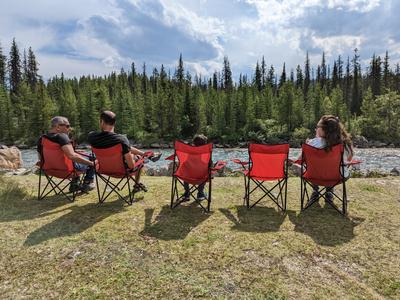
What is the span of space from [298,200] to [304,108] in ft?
172

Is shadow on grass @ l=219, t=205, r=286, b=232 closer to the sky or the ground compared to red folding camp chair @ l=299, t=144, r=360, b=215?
closer to the ground

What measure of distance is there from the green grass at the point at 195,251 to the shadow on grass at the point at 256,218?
0.02 meters

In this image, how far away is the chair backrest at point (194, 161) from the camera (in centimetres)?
529

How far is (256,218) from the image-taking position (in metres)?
4.98

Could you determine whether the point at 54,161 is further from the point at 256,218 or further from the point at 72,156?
the point at 256,218

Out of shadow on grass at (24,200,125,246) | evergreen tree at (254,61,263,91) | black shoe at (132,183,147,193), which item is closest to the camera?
shadow on grass at (24,200,125,246)

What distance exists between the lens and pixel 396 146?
42750mm

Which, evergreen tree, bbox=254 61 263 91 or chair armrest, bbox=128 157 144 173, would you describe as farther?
evergreen tree, bbox=254 61 263 91

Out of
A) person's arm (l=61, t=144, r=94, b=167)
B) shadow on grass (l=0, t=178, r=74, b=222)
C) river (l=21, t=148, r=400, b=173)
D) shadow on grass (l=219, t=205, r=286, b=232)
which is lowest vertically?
river (l=21, t=148, r=400, b=173)

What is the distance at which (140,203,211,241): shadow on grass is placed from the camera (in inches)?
168

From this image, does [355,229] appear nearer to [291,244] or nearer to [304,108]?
[291,244]

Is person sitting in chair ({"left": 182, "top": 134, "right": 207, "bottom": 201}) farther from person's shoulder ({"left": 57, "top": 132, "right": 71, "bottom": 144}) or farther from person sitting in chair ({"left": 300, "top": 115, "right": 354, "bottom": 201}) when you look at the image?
person's shoulder ({"left": 57, "top": 132, "right": 71, "bottom": 144})

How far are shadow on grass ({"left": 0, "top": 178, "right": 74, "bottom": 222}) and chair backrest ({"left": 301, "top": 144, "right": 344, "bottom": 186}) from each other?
4332 millimetres

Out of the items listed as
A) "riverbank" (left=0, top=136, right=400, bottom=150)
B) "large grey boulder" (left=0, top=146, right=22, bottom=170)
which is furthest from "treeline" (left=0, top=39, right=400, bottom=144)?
"large grey boulder" (left=0, top=146, right=22, bottom=170)
